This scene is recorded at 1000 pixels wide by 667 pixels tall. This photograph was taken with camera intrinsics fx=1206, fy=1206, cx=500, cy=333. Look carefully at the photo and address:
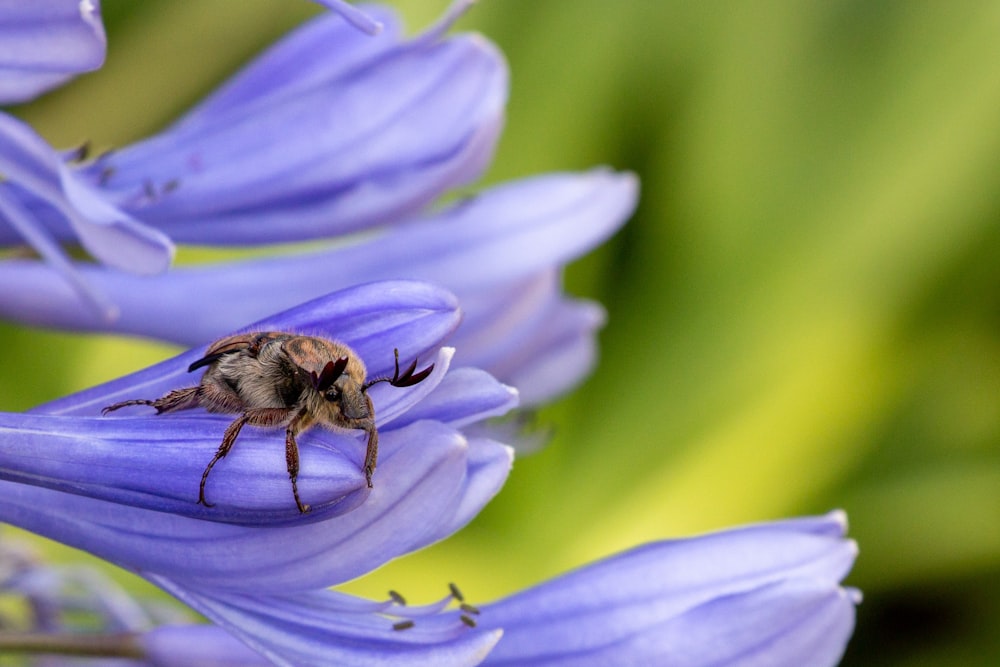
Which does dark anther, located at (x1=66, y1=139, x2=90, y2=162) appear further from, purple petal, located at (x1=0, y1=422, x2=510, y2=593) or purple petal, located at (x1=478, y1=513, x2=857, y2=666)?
purple petal, located at (x1=478, y1=513, x2=857, y2=666)

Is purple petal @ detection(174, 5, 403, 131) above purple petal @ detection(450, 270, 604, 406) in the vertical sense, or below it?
above

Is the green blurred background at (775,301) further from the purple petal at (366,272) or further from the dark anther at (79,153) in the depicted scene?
the dark anther at (79,153)

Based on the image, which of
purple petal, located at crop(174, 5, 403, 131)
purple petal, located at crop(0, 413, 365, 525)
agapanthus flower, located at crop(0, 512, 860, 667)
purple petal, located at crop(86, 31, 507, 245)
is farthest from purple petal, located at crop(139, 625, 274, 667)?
purple petal, located at crop(174, 5, 403, 131)

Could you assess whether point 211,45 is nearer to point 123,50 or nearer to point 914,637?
point 123,50

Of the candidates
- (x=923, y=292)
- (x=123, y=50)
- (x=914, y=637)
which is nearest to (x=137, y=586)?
(x=123, y=50)

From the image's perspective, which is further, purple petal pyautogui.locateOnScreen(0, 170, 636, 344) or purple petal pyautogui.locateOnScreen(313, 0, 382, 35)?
purple petal pyautogui.locateOnScreen(0, 170, 636, 344)

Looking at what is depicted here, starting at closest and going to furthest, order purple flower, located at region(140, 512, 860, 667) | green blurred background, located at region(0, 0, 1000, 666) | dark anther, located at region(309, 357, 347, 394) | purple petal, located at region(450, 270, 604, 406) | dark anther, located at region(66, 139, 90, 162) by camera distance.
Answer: dark anther, located at region(309, 357, 347, 394), purple flower, located at region(140, 512, 860, 667), dark anther, located at region(66, 139, 90, 162), purple petal, located at region(450, 270, 604, 406), green blurred background, located at region(0, 0, 1000, 666)

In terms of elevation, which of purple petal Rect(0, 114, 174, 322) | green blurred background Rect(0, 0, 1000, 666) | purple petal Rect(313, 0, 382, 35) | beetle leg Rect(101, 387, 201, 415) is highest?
green blurred background Rect(0, 0, 1000, 666)
